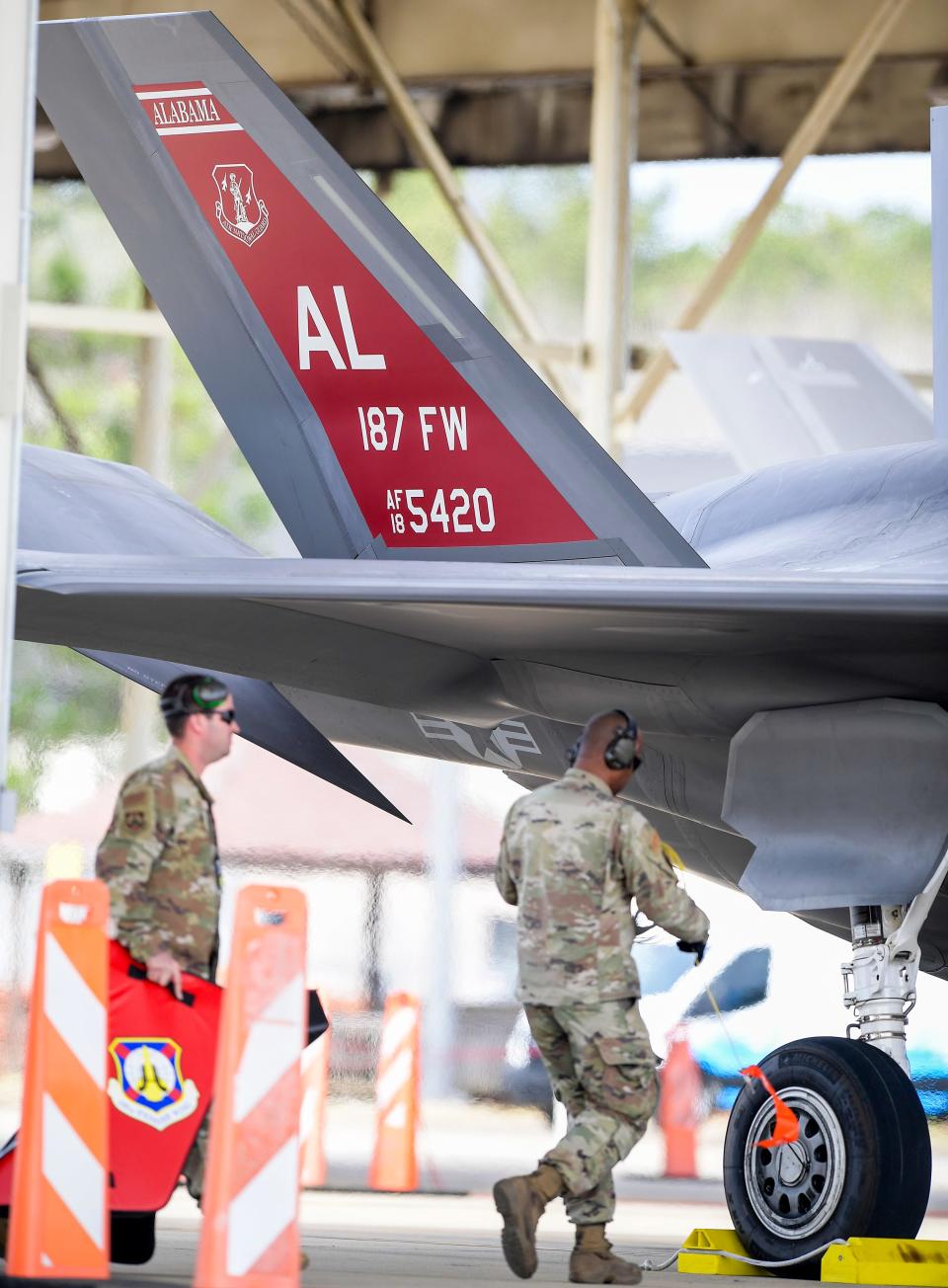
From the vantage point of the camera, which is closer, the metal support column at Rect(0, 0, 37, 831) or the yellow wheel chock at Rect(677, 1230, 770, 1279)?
the metal support column at Rect(0, 0, 37, 831)

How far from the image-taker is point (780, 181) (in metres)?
17.9

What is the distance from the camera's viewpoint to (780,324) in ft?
84.8

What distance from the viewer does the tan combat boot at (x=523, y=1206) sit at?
4.95 metres

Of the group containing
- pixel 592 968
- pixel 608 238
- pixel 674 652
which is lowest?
pixel 592 968

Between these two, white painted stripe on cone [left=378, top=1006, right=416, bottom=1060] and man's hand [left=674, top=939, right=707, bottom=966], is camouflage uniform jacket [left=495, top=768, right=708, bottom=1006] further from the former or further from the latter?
white painted stripe on cone [left=378, top=1006, right=416, bottom=1060]

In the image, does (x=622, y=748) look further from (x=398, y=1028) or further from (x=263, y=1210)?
(x=398, y=1028)

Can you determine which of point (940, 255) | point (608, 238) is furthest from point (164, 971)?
point (608, 238)

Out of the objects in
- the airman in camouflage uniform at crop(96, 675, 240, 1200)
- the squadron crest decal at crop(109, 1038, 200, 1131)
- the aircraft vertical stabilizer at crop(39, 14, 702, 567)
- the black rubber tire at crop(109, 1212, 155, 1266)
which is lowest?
the black rubber tire at crop(109, 1212, 155, 1266)

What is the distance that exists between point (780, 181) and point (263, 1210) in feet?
49.9

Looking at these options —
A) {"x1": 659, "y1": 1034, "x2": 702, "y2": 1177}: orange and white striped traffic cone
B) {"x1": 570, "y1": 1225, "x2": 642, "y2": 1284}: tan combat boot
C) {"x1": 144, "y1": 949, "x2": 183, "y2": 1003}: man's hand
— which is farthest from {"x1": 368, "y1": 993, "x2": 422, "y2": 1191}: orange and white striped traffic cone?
{"x1": 144, "y1": 949, "x2": 183, "y2": 1003}: man's hand

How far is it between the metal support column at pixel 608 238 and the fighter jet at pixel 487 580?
896 cm

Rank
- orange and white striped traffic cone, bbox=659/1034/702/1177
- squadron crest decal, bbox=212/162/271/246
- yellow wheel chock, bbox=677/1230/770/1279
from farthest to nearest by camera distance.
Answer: orange and white striped traffic cone, bbox=659/1034/702/1177 < squadron crest decal, bbox=212/162/271/246 < yellow wheel chock, bbox=677/1230/770/1279

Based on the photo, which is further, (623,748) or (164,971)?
(623,748)

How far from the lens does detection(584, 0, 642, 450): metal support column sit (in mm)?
17031
